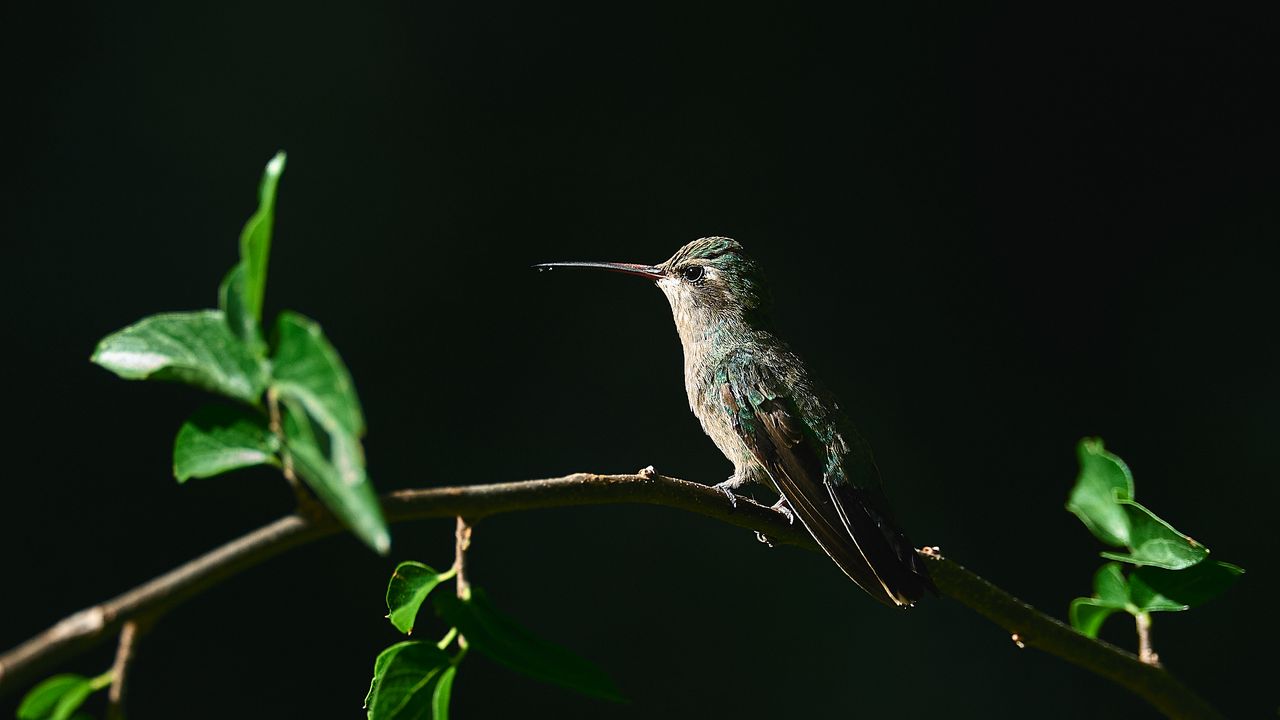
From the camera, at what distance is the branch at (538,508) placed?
661 mm

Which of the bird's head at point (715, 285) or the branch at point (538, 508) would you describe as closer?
the branch at point (538, 508)

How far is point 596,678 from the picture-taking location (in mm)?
873


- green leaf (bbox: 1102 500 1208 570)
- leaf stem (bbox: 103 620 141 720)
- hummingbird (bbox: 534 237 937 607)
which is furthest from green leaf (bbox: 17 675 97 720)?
hummingbird (bbox: 534 237 937 607)

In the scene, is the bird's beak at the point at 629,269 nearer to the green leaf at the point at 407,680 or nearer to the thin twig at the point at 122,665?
the green leaf at the point at 407,680

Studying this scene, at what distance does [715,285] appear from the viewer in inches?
113

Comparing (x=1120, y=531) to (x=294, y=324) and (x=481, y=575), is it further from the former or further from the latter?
(x=481, y=575)

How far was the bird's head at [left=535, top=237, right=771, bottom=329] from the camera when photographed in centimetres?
282

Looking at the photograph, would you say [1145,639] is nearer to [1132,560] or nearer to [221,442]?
[1132,560]

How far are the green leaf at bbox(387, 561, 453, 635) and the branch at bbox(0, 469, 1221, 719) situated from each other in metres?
0.10

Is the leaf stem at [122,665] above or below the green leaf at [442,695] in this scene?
above

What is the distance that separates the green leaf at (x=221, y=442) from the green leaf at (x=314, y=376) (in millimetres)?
86

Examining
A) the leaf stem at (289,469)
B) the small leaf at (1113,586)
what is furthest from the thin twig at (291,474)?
the small leaf at (1113,586)

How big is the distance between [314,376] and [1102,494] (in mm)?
1028

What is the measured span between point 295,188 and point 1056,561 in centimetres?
351
